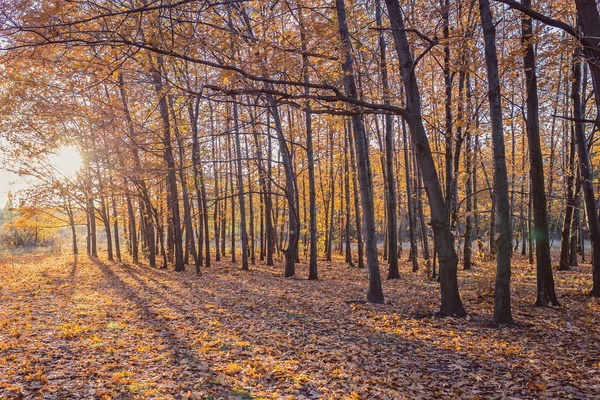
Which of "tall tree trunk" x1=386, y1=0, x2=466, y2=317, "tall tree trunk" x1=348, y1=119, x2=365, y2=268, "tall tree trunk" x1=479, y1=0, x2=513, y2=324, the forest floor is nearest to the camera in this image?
the forest floor

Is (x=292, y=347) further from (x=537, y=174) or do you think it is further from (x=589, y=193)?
(x=589, y=193)

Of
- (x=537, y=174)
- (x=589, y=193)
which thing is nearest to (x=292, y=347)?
(x=537, y=174)

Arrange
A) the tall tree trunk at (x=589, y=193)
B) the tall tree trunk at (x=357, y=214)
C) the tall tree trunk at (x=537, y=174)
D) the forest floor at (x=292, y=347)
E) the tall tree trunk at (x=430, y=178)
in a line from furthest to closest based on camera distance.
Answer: the tall tree trunk at (x=357, y=214) < the tall tree trunk at (x=589, y=193) < the tall tree trunk at (x=537, y=174) < the tall tree trunk at (x=430, y=178) < the forest floor at (x=292, y=347)

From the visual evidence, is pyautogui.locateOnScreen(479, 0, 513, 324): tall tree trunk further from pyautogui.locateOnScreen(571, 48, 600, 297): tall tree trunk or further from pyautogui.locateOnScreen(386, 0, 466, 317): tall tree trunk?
pyautogui.locateOnScreen(571, 48, 600, 297): tall tree trunk

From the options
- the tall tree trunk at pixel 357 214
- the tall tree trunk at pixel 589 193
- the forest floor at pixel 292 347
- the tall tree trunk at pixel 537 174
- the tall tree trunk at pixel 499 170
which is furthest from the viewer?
the tall tree trunk at pixel 357 214

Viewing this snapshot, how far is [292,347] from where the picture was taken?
6.04 m

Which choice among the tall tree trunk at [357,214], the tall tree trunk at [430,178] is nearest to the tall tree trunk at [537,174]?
the tall tree trunk at [430,178]

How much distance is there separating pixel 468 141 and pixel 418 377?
13.3 meters

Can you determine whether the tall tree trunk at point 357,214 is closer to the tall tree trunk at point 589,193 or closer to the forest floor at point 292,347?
the forest floor at point 292,347

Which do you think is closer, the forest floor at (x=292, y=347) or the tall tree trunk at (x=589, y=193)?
the forest floor at (x=292, y=347)

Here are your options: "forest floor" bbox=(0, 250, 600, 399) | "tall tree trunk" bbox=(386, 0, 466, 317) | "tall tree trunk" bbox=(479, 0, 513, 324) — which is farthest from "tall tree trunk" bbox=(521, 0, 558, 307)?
"tall tree trunk" bbox=(386, 0, 466, 317)

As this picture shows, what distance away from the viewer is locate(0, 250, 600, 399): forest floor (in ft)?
14.4

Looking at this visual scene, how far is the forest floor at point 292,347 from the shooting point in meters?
4.39

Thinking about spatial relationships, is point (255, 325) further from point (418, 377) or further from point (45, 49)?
point (45, 49)
